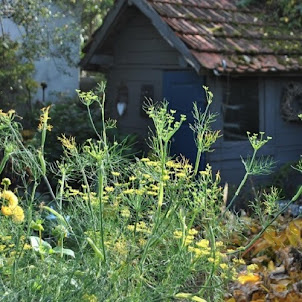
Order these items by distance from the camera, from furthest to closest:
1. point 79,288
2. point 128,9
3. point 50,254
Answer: point 128,9 → point 50,254 → point 79,288

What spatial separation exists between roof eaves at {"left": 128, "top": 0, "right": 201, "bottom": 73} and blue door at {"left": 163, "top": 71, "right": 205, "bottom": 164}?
679 mm

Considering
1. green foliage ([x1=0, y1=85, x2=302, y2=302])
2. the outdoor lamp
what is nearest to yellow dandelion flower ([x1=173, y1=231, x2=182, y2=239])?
green foliage ([x1=0, y1=85, x2=302, y2=302])

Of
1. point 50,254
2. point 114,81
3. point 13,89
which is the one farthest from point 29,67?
point 50,254

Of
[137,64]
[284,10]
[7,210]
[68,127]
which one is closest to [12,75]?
[68,127]

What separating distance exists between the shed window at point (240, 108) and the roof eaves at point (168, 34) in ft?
3.50

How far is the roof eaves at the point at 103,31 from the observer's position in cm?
1099

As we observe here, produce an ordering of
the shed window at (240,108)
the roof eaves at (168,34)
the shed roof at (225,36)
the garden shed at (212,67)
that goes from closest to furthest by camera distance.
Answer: the roof eaves at (168,34)
the shed roof at (225,36)
the garden shed at (212,67)
the shed window at (240,108)

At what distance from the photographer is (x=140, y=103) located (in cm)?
1151

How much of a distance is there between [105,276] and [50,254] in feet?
0.83

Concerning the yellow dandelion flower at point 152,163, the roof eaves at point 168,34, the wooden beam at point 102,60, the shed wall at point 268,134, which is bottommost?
the shed wall at point 268,134

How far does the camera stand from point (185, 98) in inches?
401

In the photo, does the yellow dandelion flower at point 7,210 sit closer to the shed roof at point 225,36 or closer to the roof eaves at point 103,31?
the shed roof at point 225,36

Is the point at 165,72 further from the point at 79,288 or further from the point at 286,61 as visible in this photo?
the point at 79,288

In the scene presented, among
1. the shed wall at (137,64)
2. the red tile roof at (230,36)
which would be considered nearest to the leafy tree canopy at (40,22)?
the shed wall at (137,64)
